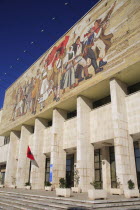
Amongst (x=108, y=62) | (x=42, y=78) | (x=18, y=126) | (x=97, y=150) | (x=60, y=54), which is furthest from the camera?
(x=18, y=126)

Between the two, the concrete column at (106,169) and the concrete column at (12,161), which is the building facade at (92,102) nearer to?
the concrete column at (106,169)

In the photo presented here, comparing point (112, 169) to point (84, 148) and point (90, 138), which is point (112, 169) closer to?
point (84, 148)

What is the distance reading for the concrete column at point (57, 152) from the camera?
20938mm

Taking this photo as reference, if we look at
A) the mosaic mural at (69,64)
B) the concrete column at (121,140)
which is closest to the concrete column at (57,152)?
the mosaic mural at (69,64)

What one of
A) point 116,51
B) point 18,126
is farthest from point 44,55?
point 116,51

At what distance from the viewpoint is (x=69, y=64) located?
22.2 meters

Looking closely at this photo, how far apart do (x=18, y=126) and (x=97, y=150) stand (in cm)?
1520

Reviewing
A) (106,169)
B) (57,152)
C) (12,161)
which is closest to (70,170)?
(57,152)

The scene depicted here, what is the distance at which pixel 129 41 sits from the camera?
625 inches

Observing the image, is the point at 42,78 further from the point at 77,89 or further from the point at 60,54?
the point at 77,89

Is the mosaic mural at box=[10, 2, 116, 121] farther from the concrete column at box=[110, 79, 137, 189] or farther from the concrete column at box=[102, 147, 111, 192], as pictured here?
the concrete column at box=[102, 147, 111, 192]

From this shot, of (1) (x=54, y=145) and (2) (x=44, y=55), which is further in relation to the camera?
(2) (x=44, y=55)

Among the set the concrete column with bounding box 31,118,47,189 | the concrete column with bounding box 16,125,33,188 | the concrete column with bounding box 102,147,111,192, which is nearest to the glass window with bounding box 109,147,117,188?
the concrete column with bounding box 102,147,111,192

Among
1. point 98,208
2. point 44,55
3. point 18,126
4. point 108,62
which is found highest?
point 44,55
